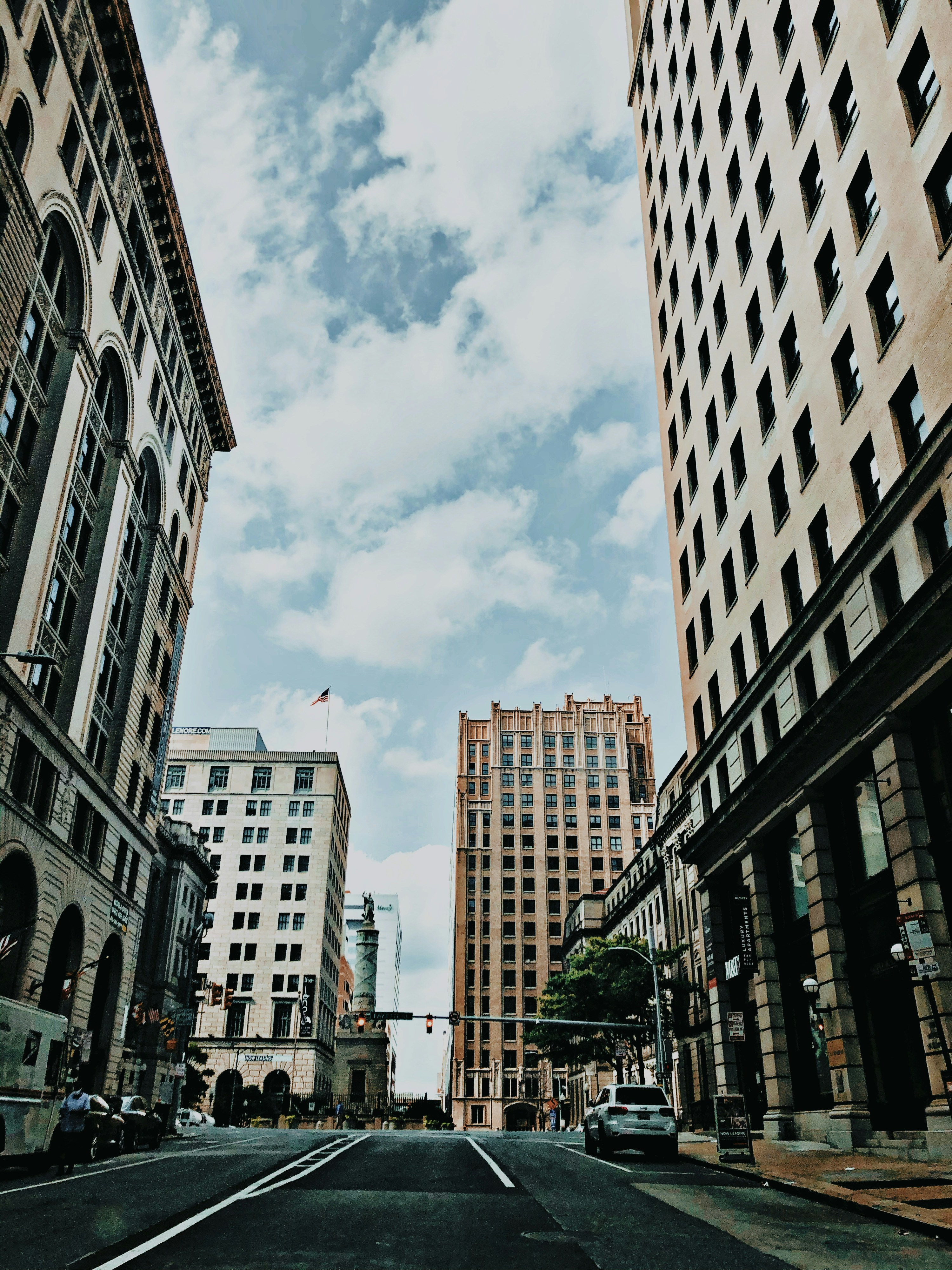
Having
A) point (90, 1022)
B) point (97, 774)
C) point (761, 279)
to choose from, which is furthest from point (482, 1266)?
point (90, 1022)

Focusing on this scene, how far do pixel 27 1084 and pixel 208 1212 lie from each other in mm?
12287

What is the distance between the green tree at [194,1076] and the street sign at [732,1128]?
63851 millimetres

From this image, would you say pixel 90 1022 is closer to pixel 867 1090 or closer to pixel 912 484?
pixel 867 1090

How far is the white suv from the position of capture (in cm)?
2572

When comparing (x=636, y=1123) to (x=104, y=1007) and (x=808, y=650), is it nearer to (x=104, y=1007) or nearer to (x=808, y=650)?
(x=808, y=650)

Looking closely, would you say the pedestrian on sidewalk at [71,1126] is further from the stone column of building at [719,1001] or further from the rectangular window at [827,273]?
the rectangular window at [827,273]

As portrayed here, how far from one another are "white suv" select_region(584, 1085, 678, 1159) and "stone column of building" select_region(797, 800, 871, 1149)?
4481mm

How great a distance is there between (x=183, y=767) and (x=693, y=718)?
87396 millimetres

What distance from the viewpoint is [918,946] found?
63.3 feet

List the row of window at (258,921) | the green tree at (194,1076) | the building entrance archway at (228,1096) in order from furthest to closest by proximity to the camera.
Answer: the row of window at (258,921) < the building entrance archway at (228,1096) < the green tree at (194,1076)

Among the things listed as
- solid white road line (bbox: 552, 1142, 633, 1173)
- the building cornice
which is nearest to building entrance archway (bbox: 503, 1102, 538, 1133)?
the building cornice

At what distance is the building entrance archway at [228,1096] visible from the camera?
89312mm

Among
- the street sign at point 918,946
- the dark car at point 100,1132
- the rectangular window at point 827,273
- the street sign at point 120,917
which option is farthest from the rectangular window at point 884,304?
the street sign at point 120,917

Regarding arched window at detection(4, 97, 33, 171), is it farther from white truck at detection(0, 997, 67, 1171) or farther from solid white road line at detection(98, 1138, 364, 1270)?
solid white road line at detection(98, 1138, 364, 1270)
